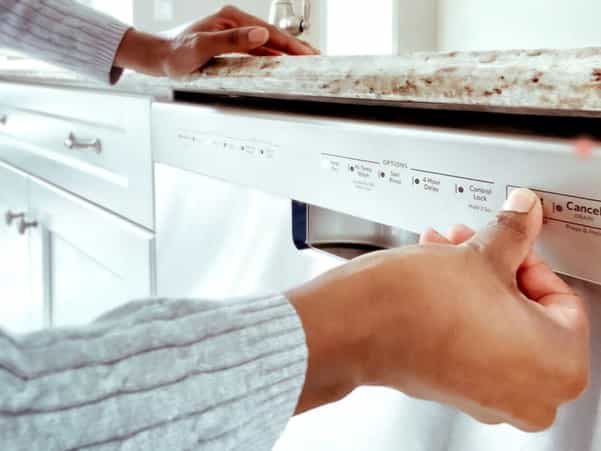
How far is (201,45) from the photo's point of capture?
2.09ft

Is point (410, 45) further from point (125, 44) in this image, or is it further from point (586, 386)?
point (586, 386)

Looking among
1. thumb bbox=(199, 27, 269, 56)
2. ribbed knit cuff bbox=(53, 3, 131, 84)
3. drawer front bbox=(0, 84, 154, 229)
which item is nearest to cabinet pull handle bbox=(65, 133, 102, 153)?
drawer front bbox=(0, 84, 154, 229)

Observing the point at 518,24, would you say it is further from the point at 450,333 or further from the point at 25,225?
the point at 450,333

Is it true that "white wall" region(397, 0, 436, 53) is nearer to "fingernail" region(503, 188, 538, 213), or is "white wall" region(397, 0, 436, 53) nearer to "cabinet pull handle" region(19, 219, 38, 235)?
"cabinet pull handle" region(19, 219, 38, 235)

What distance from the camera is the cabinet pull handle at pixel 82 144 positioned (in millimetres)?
930

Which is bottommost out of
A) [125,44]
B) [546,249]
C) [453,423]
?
[453,423]

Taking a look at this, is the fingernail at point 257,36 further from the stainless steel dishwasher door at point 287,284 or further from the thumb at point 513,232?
the thumb at point 513,232

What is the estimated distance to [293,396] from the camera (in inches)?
11.1

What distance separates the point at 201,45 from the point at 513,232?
38cm

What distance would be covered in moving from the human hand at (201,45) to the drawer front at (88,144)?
0.21 feet

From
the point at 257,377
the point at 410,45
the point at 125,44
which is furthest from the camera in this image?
the point at 410,45

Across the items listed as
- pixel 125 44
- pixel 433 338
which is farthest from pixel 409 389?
pixel 125 44

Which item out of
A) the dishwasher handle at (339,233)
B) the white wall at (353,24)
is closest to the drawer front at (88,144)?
the dishwasher handle at (339,233)

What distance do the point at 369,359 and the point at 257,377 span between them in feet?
0.17
